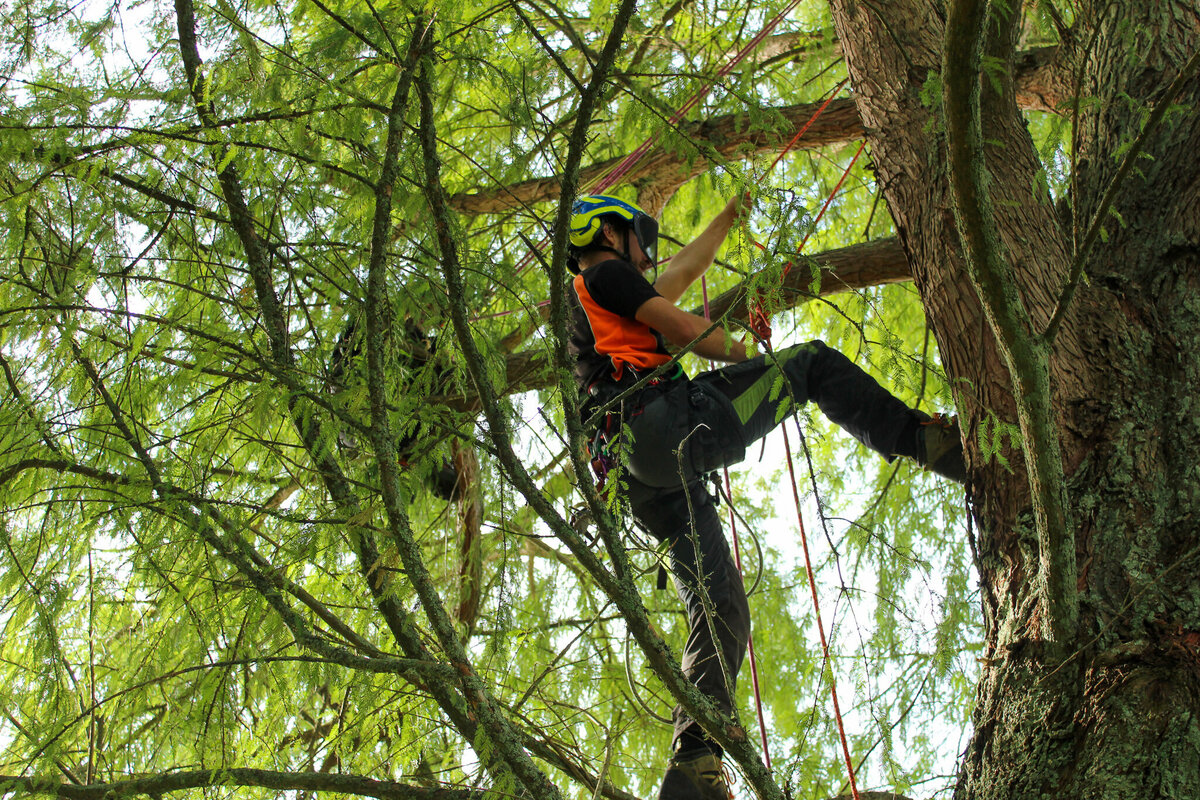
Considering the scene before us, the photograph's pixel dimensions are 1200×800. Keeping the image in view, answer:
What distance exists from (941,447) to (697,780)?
3.34 ft

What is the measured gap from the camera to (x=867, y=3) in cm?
238

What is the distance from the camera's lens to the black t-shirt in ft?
8.36

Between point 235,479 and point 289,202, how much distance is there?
2.16 ft

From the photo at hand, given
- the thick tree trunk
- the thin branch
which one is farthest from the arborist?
the thin branch

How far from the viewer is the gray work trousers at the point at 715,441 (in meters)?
2.35

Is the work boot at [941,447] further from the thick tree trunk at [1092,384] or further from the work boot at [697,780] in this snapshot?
the work boot at [697,780]

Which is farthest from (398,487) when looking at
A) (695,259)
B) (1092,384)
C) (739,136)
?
(739,136)

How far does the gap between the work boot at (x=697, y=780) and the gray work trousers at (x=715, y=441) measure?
0.25ft

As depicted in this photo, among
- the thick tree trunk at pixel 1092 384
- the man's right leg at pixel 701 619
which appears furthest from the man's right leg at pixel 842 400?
the thick tree trunk at pixel 1092 384

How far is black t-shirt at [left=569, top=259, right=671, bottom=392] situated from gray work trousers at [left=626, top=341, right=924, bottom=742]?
12 cm

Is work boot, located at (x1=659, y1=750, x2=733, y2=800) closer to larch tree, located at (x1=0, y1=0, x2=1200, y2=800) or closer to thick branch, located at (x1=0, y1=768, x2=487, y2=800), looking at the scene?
larch tree, located at (x1=0, y1=0, x2=1200, y2=800)

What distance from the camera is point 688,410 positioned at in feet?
8.00

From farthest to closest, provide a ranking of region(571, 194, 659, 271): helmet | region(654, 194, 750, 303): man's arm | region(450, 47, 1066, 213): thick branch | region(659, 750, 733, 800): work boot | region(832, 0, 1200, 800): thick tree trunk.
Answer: region(450, 47, 1066, 213): thick branch → region(654, 194, 750, 303): man's arm → region(571, 194, 659, 271): helmet → region(659, 750, 733, 800): work boot → region(832, 0, 1200, 800): thick tree trunk

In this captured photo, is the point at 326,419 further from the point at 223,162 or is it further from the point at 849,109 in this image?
the point at 849,109
